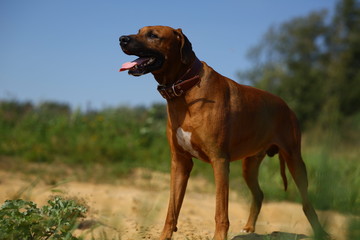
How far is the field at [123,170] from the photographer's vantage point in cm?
494

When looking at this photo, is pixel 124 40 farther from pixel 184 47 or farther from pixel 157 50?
pixel 184 47

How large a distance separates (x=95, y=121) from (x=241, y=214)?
609 cm

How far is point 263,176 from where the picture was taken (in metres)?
7.90

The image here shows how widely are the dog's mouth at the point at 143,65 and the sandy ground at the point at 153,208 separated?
1103 mm

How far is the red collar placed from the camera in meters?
3.55

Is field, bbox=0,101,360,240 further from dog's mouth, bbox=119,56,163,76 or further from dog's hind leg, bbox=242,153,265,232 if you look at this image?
dog's mouth, bbox=119,56,163,76

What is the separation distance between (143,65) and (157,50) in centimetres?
18

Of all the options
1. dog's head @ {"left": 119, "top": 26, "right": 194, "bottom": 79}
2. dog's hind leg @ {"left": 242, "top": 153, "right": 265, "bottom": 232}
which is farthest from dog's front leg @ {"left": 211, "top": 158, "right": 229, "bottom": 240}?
dog's hind leg @ {"left": 242, "top": 153, "right": 265, "bottom": 232}

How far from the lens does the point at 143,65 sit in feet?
11.4

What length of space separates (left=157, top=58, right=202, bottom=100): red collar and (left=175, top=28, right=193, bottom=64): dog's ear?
103mm

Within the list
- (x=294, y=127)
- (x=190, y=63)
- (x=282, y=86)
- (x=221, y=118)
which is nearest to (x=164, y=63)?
(x=190, y=63)

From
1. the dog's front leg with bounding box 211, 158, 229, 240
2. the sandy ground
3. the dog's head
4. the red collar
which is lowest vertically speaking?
the sandy ground

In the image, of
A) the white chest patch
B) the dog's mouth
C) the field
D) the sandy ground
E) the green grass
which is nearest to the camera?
the dog's mouth

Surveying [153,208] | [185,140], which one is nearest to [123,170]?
[153,208]
